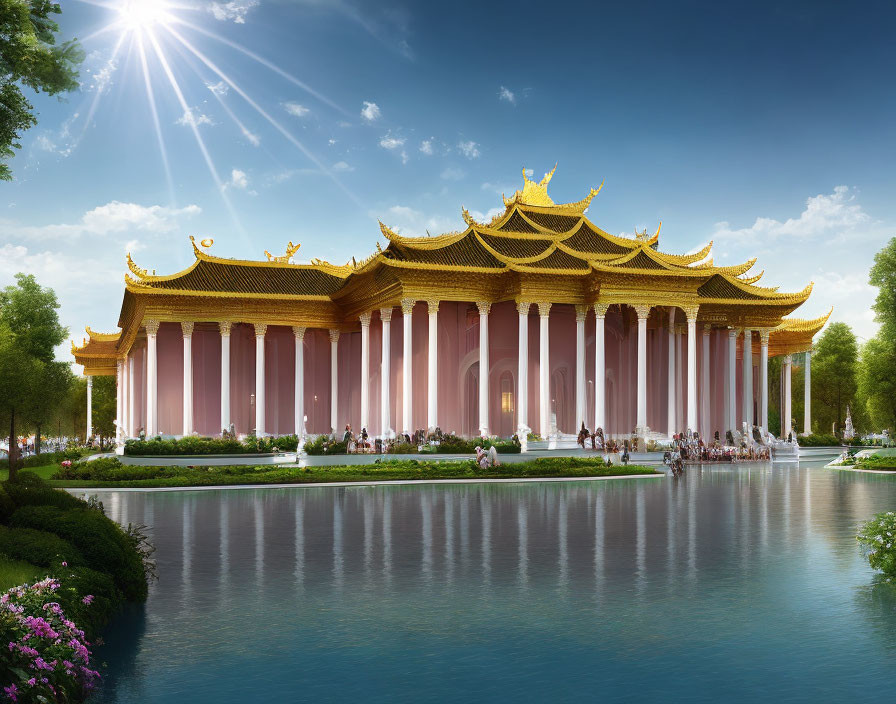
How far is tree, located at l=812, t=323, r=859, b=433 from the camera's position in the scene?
241ft

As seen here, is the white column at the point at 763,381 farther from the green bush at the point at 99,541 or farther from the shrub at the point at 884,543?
the green bush at the point at 99,541

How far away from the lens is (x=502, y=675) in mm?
8008

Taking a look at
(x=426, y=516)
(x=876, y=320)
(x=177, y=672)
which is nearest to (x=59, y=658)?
(x=177, y=672)

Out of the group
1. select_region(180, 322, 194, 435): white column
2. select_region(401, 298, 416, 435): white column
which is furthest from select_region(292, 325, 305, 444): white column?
select_region(401, 298, 416, 435): white column

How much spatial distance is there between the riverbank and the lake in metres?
9.88

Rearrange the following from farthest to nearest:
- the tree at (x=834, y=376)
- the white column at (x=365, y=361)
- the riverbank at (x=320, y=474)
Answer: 1. the tree at (x=834, y=376)
2. the white column at (x=365, y=361)
3. the riverbank at (x=320, y=474)

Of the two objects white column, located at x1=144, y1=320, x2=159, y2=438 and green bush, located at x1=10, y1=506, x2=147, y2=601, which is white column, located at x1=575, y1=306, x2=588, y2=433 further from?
green bush, located at x1=10, y1=506, x2=147, y2=601

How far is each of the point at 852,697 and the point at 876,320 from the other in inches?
2002

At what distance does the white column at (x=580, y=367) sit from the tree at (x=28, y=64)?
30745mm

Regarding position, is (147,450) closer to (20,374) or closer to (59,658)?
(20,374)

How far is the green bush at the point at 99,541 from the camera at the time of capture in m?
10.4

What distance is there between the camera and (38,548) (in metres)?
9.91

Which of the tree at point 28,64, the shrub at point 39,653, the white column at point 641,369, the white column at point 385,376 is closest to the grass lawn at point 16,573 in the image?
the shrub at point 39,653

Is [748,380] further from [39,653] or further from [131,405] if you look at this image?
[39,653]
